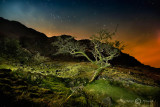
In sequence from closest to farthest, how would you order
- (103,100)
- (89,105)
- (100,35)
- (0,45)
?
1. (89,105)
2. (103,100)
3. (100,35)
4. (0,45)

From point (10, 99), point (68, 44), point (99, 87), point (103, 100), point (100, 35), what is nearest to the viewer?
point (10, 99)

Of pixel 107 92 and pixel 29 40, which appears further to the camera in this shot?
pixel 29 40

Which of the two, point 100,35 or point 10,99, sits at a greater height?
point 100,35

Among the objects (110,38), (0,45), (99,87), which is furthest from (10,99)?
(0,45)

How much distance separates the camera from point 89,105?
5.55 m

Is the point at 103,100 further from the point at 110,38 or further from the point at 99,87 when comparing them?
the point at 110,38

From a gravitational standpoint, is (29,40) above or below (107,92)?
above

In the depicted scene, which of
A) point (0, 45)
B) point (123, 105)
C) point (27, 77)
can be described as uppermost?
point (0, 45)

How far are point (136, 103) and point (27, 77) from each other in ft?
31.6

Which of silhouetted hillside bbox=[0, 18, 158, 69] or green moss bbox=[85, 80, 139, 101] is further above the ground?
silhouetted hillside bbox=[0, 18, 158, 69]

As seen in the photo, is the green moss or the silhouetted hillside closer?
the green moss

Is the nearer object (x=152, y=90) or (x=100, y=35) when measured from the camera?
(x=152, y=90)

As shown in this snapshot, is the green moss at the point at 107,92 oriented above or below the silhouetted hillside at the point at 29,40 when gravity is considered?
below

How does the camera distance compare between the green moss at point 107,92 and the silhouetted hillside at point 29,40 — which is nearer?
the green moss at point 107,92
